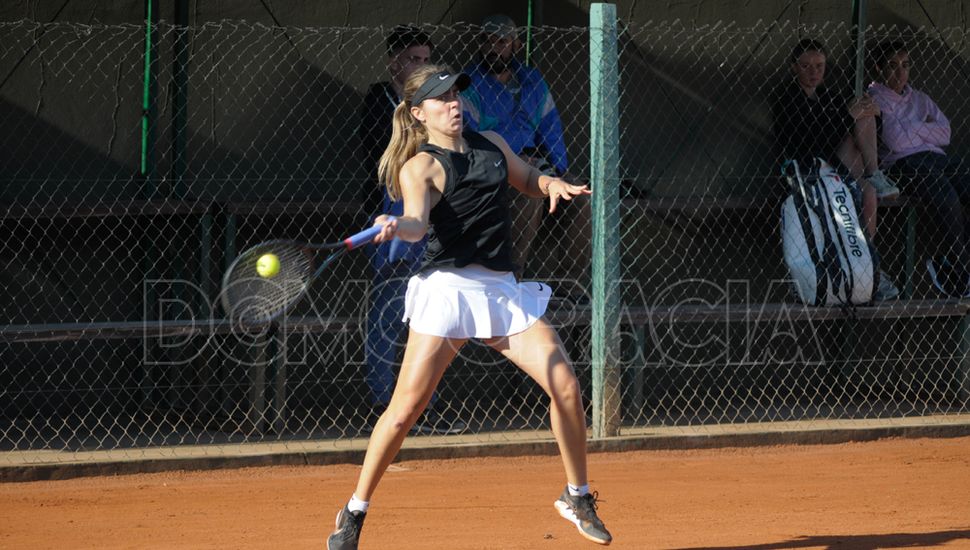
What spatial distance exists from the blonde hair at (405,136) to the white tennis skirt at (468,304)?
1.29 feet

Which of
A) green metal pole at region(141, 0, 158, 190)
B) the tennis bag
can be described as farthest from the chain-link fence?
the tennis bag

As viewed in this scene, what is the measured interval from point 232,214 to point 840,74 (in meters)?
4.31

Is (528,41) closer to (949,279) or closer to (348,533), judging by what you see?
(949,279)

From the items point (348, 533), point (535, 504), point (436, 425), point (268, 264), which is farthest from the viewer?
point (436, 425)

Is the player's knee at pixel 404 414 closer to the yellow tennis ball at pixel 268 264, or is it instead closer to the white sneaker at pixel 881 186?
the yellow tennis ball at pixel 268 264

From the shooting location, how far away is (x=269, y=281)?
4.82m

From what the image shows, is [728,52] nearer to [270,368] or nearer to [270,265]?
[270,368]

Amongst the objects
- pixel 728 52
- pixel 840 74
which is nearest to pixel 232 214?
pixel 728 52

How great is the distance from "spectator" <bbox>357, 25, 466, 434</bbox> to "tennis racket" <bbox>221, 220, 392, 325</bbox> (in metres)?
2.20

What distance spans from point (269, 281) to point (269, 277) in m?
0.05

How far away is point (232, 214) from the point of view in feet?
24.5

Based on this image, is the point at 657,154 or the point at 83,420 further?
the point at 657,154

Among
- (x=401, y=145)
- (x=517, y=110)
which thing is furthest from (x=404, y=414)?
(x=517, y=110)

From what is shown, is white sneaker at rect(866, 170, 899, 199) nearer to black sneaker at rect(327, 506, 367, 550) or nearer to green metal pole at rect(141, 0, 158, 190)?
green metal pole at rect(141, 0, 158, 190)
